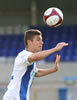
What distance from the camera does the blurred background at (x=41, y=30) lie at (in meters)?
14.0

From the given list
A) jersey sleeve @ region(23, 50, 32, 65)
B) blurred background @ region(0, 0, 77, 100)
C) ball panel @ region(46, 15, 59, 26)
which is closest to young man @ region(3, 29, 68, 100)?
jersey sleeve @ region(23, 50, 32, 65)

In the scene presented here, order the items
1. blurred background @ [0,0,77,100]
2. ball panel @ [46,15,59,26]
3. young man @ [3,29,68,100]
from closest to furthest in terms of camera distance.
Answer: young man @ [3,29,68,100] < ball panel @ [46,15,59,26] < blurred background @ [0,0,77,100]

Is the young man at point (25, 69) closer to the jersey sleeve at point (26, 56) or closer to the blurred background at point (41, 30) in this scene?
the jersey sleeve at point (26, 56)

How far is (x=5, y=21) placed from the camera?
58.4ft

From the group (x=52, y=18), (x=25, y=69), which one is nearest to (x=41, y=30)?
(x=52, y=18)

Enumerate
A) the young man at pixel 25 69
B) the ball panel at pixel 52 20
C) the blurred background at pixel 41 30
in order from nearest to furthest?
the young man at pixel 25 69
the ball panel at pixel 52 20
the blurred background at pixel 41 30

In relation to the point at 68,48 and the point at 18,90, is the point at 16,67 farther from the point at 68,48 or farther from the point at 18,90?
the point at 68,48

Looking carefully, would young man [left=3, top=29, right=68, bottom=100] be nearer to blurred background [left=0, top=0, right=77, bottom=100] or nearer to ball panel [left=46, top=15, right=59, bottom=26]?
ball panel [left=46, top=15, right=59, bottom=26]

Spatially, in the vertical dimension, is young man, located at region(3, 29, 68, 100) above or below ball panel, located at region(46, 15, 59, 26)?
below

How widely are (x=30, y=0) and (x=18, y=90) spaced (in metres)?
13.3

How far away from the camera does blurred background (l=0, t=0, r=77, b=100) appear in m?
14.0

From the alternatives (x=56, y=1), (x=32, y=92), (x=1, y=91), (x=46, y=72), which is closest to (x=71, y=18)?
(x=56, y=1)

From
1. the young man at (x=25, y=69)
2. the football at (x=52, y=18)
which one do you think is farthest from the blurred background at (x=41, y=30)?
the young man at (x=25, y=69)

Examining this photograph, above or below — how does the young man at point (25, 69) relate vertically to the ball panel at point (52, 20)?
below
